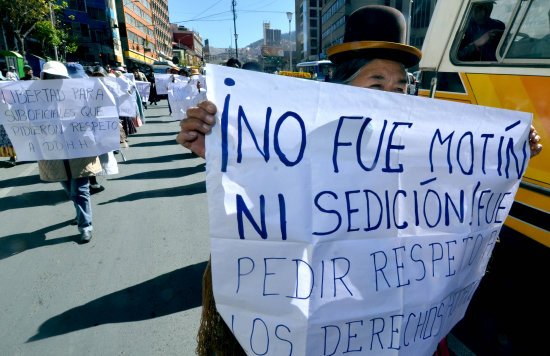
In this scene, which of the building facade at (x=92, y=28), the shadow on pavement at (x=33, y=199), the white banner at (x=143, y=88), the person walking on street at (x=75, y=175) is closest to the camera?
the person walking on street at (x=75, y=175)

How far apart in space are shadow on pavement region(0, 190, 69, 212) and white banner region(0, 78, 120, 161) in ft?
5.56

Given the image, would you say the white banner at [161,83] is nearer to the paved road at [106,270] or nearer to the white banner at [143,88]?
the white banner at [143,88]

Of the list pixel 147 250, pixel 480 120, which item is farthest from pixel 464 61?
pixel 147 250

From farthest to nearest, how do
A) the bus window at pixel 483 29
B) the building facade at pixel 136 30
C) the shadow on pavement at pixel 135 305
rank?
the building facade at pixel 136 30, the bus window at pixel 483 29, the shadow on pavement at pixel 135 305

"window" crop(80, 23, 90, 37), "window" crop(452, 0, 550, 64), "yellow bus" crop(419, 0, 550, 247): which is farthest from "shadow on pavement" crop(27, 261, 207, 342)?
"window" crop(80, 23, 90, 37)

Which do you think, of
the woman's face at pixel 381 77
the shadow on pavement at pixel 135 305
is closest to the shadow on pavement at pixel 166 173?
the shadow on pavement at pixel 135 305

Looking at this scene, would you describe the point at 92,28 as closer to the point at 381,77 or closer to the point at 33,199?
the point at 33,199

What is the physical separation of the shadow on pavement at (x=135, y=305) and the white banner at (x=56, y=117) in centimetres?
185

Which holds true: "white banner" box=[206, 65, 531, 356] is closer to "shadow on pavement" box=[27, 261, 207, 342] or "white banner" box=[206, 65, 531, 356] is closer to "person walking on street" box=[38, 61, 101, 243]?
"shadow on pavement" box=[27, 261, 207, 342]

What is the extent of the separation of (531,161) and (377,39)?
1.94 m

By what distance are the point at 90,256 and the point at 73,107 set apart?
66.9 inches

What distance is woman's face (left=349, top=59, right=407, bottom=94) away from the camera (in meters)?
1.69

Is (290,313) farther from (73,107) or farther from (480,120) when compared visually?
(73,107)

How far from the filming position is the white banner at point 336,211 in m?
1.12
